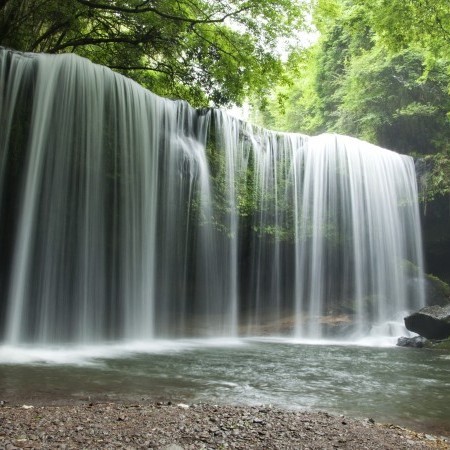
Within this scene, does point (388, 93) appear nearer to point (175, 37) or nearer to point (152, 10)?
point (175, 37)

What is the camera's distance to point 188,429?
3074 millimetres

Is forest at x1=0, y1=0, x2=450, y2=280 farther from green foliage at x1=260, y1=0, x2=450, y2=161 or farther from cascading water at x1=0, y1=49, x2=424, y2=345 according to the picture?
cascading water at x1=0, y1=49, x2=424, y2=345

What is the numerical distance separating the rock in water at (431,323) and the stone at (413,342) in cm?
51

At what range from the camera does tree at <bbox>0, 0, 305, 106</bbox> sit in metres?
11.8

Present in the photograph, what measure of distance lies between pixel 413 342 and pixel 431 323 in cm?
88

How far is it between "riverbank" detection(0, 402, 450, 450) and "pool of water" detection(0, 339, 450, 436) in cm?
57

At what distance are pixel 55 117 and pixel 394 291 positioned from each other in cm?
1149

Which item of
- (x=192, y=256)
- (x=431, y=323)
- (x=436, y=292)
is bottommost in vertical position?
(x=431, y=323)

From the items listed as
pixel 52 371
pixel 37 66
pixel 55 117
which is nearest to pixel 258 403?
pixel 52 371

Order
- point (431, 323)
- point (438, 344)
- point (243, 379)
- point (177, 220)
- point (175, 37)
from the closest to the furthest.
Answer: point (243, 379) → point (438, 344) → point (431, 323) → point (177, 220) → point (175, 37)

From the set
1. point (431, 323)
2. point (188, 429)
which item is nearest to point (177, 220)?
point (431, 323)

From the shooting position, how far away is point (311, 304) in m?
13.5

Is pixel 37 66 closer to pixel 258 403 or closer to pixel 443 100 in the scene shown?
pixel 258 403

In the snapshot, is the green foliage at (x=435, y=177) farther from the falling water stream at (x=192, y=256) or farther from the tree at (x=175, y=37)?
the tree at (x=175, y=37)
